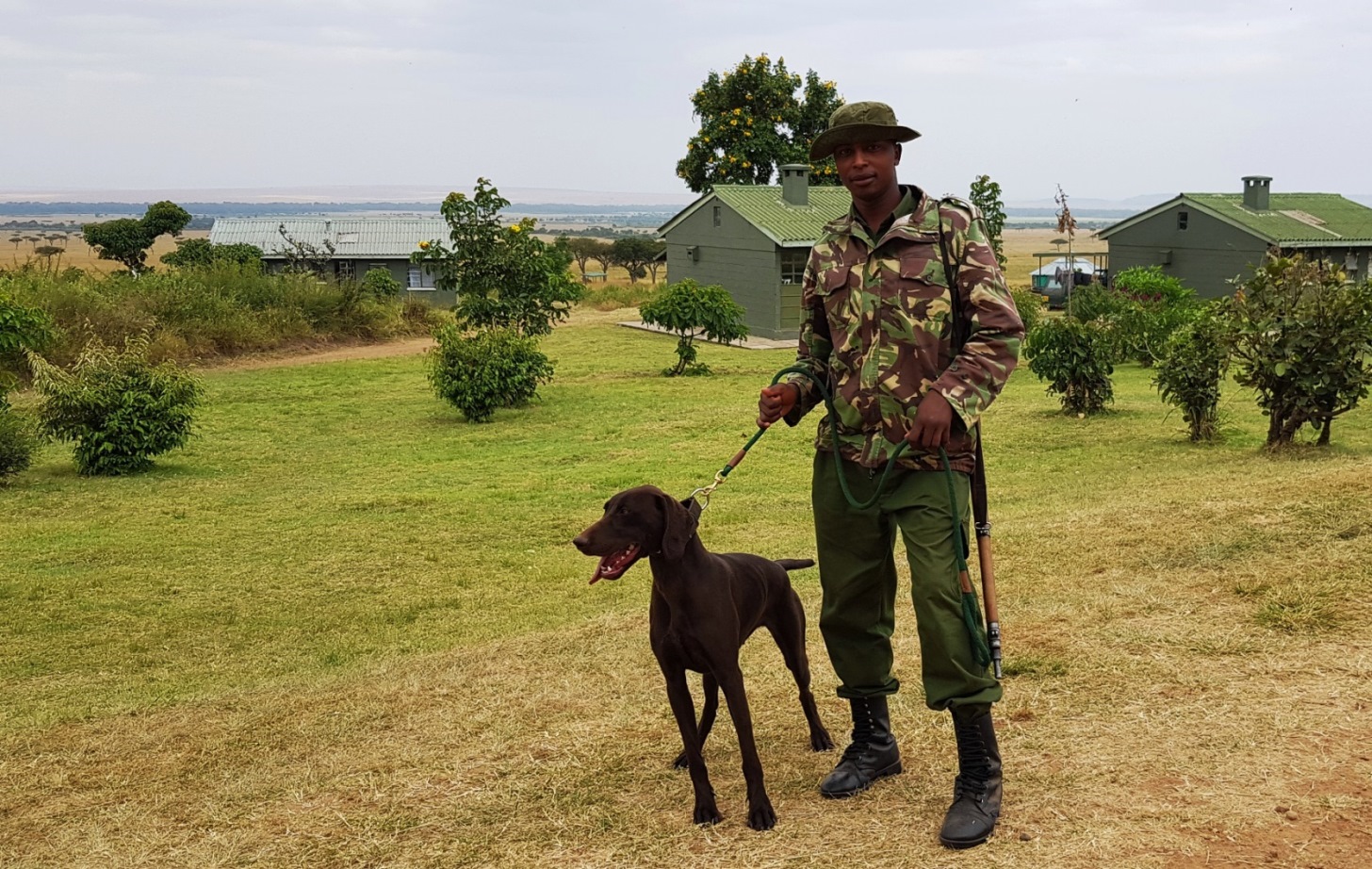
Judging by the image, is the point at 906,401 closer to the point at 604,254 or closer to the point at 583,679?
the point at 583,679

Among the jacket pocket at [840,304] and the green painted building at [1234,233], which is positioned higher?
the green painted building at [1234,233]

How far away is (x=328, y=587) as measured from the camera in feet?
29.7

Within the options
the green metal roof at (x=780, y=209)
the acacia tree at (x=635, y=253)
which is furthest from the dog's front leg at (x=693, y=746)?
the acacia tree at (x=635, y=253)

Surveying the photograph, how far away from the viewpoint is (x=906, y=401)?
12.5ft

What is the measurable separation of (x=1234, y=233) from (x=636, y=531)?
111 feet

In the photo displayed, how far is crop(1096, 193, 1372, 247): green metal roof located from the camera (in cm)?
3341

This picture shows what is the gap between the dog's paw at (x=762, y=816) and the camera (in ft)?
12.8

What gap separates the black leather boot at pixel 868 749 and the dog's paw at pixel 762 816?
1.03 ft

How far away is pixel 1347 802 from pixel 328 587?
6.97 meters

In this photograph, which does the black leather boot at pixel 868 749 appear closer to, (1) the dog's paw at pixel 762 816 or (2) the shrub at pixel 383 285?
(1) the dog's paw at pixel 762 816

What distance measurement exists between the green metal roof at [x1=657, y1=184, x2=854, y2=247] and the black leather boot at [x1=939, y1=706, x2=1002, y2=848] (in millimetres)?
28353

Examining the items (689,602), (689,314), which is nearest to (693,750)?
(689,602)

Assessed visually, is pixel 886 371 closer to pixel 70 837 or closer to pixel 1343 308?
pixel 70 837

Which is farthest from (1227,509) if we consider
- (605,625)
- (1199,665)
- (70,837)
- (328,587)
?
(70,837)
